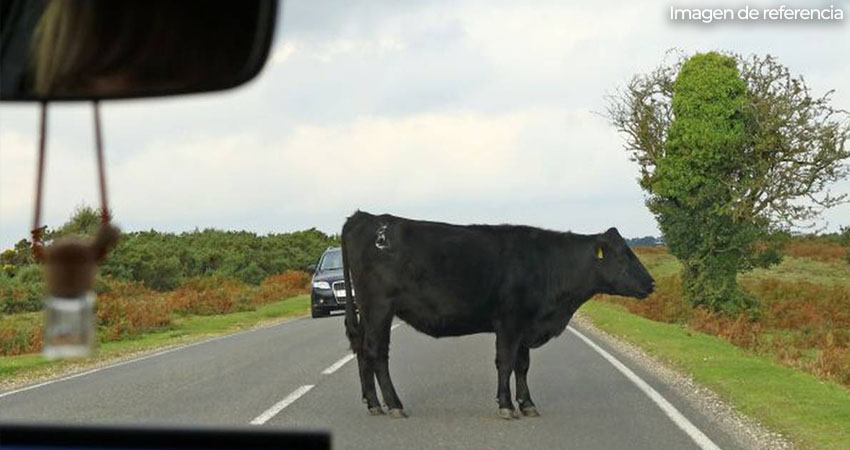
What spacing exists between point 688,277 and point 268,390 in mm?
31364

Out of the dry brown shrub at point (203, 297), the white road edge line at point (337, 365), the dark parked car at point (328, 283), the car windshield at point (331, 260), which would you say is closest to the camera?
the white road edge line at point (337, 365)

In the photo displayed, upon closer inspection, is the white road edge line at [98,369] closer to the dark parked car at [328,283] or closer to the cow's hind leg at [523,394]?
the dark parked car at [328,283]

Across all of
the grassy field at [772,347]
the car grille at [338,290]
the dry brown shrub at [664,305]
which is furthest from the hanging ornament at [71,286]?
the dry brown shrub at [664,305]

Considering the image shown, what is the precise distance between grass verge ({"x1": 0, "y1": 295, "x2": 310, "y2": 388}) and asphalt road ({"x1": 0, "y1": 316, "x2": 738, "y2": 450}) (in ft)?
4.45

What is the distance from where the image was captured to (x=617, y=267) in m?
13.3

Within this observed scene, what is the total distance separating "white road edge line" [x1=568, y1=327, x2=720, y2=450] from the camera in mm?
10172

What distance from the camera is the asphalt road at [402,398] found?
34.7 feet

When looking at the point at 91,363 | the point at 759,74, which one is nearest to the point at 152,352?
the point at 91,363

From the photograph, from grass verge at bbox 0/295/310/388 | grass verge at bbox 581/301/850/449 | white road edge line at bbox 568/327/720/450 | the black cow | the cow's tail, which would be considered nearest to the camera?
white road edge line at bbox 568/327/720/450

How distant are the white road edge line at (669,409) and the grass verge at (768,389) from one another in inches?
31.7

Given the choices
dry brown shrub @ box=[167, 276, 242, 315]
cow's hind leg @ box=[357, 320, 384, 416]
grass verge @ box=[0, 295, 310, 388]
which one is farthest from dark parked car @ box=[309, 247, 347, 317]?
cow's hind leg @ box=[357, 320, 384, 416]

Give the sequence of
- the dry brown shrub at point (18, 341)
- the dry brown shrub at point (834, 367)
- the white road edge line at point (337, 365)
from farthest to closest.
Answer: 1. the dry brown shrub at point (18, 341)
2. the dry brown shrub at point (834, 367)
3. the white road edge line at point (337, 365)

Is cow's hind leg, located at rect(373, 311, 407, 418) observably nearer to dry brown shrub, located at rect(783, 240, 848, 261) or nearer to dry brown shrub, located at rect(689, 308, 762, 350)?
dry brown shrub, located at rect(689, 308, 762, 350)

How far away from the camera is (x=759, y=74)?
44469 millimetres
